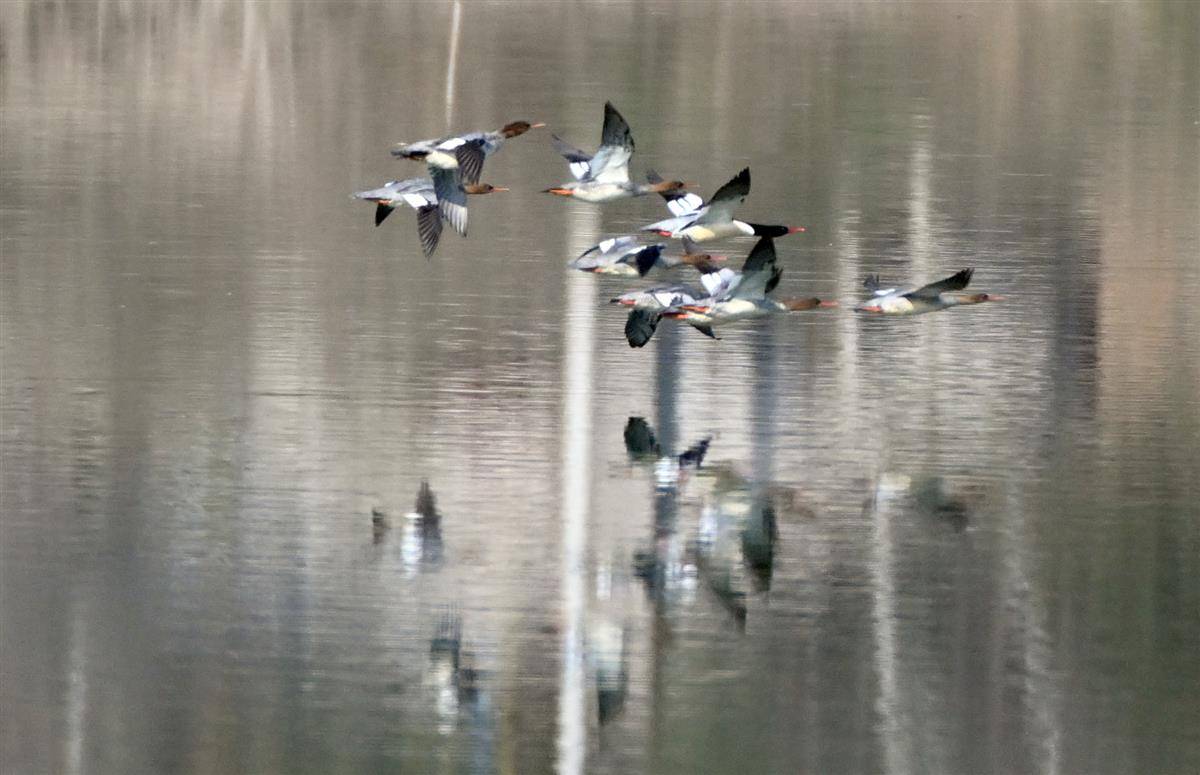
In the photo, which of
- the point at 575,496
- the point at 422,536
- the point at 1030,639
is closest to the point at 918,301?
the point at 575,496

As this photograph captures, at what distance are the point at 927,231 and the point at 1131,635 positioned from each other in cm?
1013

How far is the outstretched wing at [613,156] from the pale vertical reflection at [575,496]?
3.55ft

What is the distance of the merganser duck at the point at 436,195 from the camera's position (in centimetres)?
1554

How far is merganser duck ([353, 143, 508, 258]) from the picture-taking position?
15.5 metres

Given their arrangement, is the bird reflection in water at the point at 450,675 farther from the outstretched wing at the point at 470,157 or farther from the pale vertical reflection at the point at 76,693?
the outstretched wing at the point at 470,157

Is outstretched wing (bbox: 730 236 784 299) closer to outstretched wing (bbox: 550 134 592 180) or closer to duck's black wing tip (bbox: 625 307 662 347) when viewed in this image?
duck's black wing tip (bbox: 625 307 662 347)

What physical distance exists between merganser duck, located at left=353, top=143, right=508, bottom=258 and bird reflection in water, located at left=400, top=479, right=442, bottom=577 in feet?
11.2

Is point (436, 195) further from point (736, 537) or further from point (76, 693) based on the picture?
point (76, 693)

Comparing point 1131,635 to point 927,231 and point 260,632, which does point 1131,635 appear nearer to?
point 260,632

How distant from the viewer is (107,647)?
10469 millimetres

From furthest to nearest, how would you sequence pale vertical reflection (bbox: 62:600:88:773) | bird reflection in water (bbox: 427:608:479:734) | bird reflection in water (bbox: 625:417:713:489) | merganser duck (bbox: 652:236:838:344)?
merganser duck (bbox: 652:236:838:344) < bird reflection in water (bbox: 625:417:713:489) < bird reflection in water (bbox: 427:608:479:734) < pale vertical reflection (bbox: 62:600:88:773)

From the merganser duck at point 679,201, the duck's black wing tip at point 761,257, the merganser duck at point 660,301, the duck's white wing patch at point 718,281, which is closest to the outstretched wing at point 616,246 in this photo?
the merganser duck at point 679,201

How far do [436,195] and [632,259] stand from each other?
1.36m

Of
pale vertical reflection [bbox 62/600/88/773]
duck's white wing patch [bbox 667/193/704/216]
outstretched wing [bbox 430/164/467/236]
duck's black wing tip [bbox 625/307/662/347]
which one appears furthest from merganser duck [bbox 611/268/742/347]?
pale vertical reflection [bbox 62/600/88/773]
